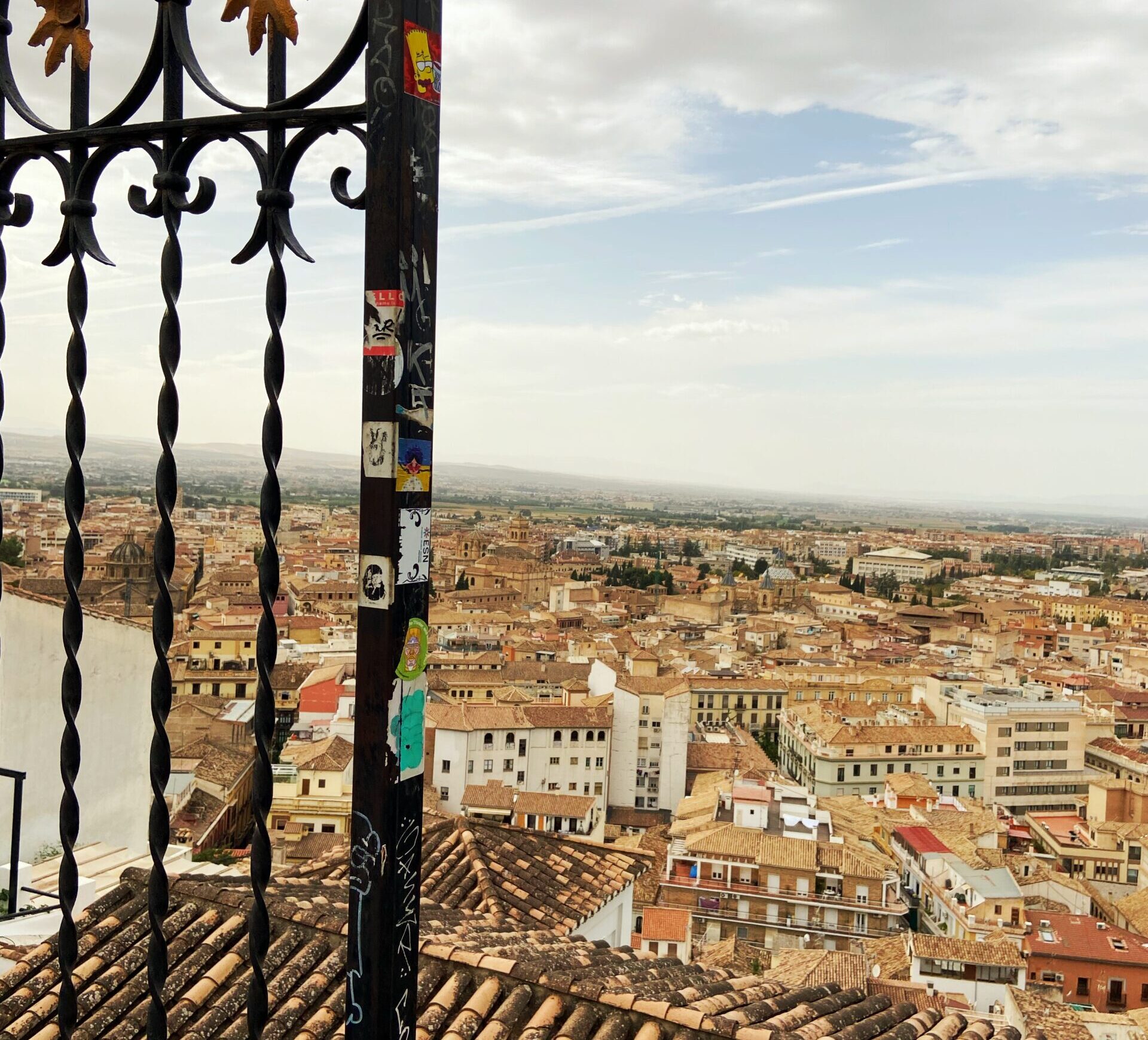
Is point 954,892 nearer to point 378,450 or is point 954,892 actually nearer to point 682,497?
point 378,450

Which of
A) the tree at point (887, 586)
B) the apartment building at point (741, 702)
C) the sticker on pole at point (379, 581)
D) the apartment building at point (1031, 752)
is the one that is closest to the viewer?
the sticker on pole at point (379, 581)

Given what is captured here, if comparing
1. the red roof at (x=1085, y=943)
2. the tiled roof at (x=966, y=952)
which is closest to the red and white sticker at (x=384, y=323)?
the tiled roof at (x=966, y=952)

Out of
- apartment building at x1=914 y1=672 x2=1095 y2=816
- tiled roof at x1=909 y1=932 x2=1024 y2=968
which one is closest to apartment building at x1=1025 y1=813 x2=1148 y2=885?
apartment building at x1=914 y1=672 x2=1095 y2=816

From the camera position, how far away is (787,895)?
17.1 metres

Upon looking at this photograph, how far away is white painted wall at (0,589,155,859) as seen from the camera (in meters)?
4.30

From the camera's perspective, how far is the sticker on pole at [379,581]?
792 millimetres

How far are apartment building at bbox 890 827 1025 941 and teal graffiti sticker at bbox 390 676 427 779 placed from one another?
16937 millimetres

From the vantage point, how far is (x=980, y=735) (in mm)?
28359

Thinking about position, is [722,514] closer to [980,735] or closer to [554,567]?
[554,567]

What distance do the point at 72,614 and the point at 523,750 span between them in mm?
21816

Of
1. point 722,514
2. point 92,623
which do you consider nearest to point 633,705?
point 92,623

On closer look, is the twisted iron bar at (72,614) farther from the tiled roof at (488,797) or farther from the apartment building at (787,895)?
the apartment building at (787,895)

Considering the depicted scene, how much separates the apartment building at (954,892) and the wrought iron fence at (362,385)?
55.4 ft

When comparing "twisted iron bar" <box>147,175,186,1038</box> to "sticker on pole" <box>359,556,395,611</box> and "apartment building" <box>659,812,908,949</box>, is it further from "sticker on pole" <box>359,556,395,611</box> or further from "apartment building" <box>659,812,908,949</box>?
"apartment building" <box>659,812,908,949</box>
